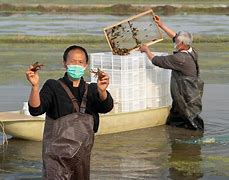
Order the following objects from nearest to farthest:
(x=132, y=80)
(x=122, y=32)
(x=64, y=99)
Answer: (x=64, y=99) → (x=132, y=80) → (x=122, y=32)

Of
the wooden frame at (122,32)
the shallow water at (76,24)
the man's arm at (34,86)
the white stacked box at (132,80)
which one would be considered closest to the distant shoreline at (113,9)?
the shallow water at (76,24)

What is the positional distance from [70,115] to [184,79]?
5595 mm

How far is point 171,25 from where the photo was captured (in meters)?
32.2

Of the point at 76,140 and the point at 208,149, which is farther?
the point at 208,149

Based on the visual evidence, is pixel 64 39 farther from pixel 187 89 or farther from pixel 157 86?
pixel 187 89

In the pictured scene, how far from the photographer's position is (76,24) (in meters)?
33.8

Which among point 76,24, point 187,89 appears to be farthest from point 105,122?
point 76,24

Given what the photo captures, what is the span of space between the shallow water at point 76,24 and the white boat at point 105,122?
16.7 metres

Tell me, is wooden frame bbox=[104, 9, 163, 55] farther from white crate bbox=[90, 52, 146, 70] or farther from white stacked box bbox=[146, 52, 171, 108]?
white stacked box bbox=[146, 52, 171, 108]

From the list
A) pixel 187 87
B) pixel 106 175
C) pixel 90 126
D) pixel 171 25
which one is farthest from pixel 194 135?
pixel 171 25

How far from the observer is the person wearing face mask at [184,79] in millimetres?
11250

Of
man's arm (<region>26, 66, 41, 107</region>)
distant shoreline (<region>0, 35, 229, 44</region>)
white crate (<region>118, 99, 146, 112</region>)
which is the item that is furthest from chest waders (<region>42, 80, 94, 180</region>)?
distant shoreline (<region>0, 35, 229, 44</region>)

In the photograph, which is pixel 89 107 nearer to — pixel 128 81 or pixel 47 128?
pixel 47 128

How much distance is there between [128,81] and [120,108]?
470mm
